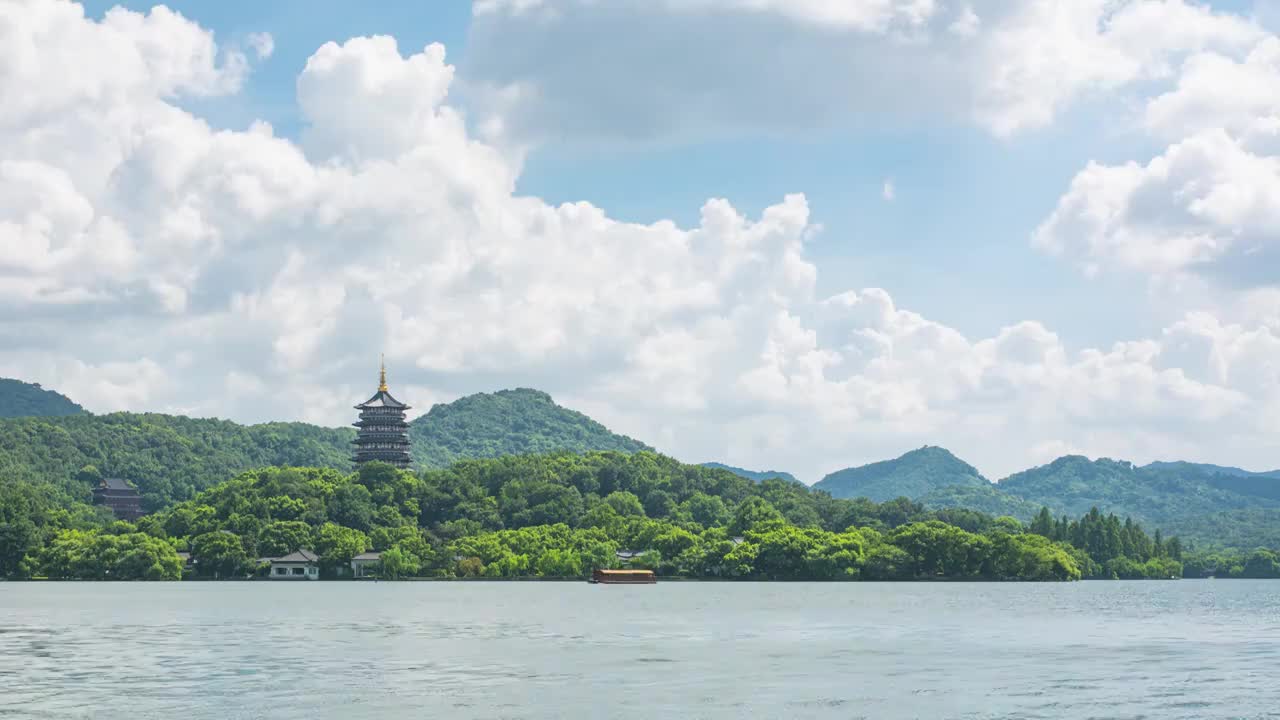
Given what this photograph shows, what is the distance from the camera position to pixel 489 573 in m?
169

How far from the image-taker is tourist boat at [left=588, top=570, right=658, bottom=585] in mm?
153750

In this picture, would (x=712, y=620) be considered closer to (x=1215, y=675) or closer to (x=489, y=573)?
(x=1215, y=675)

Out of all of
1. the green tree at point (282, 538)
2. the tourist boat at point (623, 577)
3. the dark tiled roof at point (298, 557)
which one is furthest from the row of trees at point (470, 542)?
the tourist boat at point (623, 577)

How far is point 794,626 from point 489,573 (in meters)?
95.4

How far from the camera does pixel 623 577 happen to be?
15500 centimetres

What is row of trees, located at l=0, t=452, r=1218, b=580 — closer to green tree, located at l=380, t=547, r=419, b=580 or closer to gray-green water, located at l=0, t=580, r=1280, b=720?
green tree, located at l=380, t=547, r=419, b=580

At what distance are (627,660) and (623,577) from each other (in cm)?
10056

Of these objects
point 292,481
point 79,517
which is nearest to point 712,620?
point 292,481

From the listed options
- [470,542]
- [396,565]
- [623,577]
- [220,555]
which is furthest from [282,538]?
[623,577]

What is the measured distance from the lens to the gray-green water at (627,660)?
4094cm

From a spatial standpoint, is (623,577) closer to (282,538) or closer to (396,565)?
(396,565)

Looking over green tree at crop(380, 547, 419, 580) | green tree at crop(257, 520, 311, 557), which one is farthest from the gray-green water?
green tree at crop(257, 520, 311, 557)

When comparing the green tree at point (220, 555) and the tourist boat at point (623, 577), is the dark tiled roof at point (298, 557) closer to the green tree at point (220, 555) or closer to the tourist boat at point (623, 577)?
the green tree at point (220, 555)

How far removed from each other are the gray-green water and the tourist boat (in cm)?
4787
